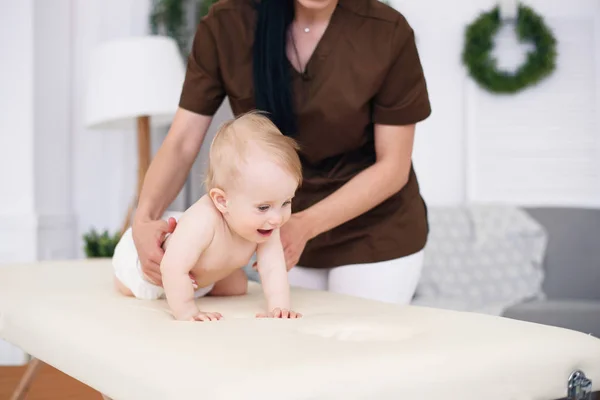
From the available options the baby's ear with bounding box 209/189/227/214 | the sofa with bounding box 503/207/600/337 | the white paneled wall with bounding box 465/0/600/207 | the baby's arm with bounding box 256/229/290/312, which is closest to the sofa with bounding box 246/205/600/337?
the sofa with bounding box 503/207/600/337

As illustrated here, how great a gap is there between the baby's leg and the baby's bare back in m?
0.12

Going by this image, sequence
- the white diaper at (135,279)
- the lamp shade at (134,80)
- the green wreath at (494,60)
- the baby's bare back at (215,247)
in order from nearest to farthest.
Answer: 1. the baby's bare back at (215,247)
2. the white diaper at (135,279)
3. the lamp shade at (134,80)
4. the green wreath at (494,60)

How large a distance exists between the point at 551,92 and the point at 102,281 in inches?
130

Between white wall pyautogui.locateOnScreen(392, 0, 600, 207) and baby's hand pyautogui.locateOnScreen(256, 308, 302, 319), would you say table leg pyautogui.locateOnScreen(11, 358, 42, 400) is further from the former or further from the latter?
white wall pyautogui.locateOnScreen(392, 0, 600, 207)

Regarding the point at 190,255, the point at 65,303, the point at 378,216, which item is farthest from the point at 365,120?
the point at 65,303

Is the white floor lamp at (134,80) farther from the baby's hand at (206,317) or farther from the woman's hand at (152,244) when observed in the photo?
the baby's hand at (206,317)

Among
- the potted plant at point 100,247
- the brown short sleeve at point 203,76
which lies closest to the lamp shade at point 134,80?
the potted plant at point 100,247

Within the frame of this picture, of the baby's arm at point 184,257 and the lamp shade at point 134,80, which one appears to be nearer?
the baby's arm at point 184,257

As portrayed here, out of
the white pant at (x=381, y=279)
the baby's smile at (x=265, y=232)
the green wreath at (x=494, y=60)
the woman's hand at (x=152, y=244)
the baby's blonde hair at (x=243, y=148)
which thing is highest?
the green wreath at (x=494, y=60)

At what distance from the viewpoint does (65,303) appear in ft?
3.61

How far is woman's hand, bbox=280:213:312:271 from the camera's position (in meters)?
1.15

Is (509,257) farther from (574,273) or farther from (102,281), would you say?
(102,281)

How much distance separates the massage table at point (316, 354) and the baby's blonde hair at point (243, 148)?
21 centimetres

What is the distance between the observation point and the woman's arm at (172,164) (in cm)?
128
